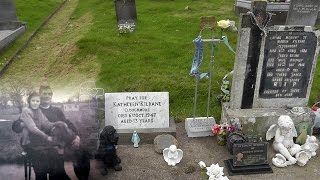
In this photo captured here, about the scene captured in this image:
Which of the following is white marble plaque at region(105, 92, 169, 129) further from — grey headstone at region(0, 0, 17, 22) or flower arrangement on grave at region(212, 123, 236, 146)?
grey headstone at region(0, 0, 17, 22)

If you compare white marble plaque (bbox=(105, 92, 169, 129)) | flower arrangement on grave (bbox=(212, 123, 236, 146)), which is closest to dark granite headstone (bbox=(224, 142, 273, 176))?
flower arrangement on grave (bbox=(212, 123, 236, 146))

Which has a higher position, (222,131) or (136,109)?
(136,109)

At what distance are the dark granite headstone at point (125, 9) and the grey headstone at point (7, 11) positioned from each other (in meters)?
4.68

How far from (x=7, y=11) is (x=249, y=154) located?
44.4 ft

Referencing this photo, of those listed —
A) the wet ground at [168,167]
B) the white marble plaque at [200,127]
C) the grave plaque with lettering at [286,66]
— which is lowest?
the wet ground at [168,167]

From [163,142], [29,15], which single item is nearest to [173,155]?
[163,142]

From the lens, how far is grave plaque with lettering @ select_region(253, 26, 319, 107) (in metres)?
7.83

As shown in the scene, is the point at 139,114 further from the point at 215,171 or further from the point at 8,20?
the point at 8,20

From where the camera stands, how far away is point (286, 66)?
26.6ft

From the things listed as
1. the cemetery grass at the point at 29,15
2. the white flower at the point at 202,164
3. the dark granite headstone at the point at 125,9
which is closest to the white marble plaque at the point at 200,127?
the white flower at the point at 202,164

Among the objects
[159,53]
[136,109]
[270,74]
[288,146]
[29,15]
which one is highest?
[29,15]

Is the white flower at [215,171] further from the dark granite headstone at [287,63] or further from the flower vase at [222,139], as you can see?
the dark granite headstone at [287,63]

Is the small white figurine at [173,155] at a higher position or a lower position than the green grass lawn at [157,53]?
lower

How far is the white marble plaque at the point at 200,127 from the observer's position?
840 centimetres
